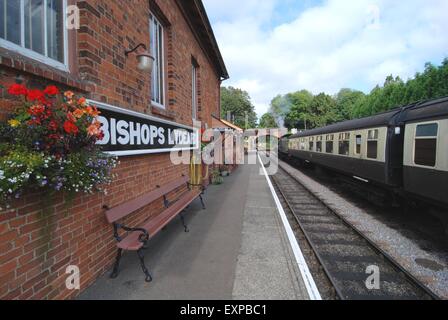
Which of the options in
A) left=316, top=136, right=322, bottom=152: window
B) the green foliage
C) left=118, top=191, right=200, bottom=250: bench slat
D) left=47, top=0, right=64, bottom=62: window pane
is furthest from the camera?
the green foliage

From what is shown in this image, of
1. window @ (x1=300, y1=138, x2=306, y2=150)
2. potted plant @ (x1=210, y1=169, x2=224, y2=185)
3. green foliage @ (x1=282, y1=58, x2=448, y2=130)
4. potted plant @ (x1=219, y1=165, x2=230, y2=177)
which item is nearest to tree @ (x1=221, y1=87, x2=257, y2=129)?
green foliage @ (x1=282, y1=58, x2=448, y2=130)

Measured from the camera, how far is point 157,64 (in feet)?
20.6

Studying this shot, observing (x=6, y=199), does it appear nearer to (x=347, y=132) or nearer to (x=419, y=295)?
(x=419, y=295)

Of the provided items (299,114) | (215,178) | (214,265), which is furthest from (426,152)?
(299,114)

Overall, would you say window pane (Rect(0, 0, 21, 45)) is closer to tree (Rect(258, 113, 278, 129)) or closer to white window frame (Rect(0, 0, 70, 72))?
white window frame (Rect(0, 0, 70, 72))

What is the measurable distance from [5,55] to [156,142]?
3101 millimetres

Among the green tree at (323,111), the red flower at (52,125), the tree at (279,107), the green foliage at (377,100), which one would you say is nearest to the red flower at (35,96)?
the red flower at (52,125)

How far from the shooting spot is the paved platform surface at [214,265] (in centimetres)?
320

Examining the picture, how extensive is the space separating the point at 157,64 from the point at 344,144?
7.23 meters

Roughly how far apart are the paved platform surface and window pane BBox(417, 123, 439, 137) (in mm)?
3319

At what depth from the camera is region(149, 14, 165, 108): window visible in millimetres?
5937

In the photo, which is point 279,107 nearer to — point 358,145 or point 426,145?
point 358,145

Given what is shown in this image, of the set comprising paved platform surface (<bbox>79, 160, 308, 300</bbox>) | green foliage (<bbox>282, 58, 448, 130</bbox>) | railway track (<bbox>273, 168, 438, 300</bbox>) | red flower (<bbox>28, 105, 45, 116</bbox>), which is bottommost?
railway track (<bbox>273, 168, 438, 300</bbox>)

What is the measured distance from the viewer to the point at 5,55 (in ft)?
7.07
